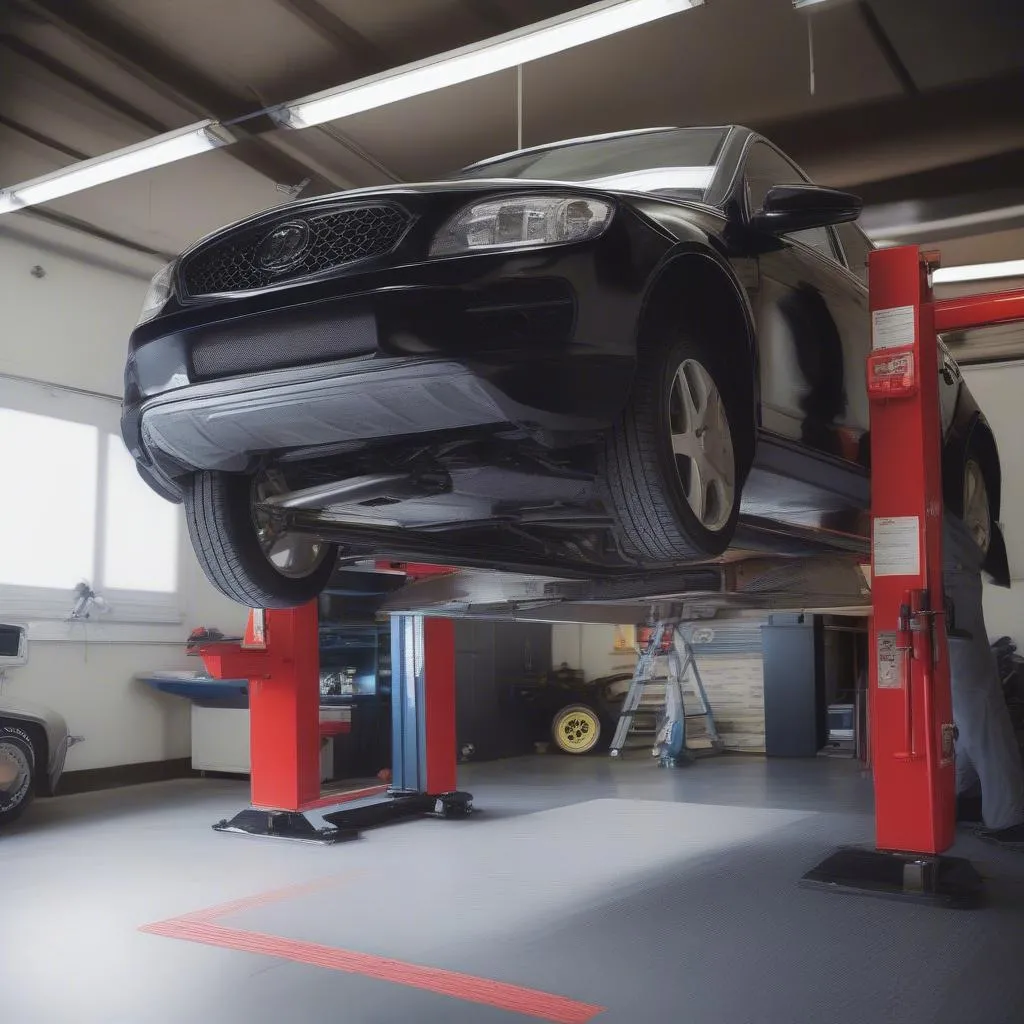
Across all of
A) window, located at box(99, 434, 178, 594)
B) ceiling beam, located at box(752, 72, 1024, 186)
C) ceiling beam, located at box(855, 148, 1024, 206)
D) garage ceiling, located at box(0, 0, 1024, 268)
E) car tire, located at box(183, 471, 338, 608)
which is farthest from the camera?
window, located at box(99, 434, 178, 594)

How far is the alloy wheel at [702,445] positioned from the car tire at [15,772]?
441 cm

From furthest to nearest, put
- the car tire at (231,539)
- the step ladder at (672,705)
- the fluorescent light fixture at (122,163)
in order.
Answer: the step ladder at (672,705) → the fluorescent light fixture at (122,163) → the car tire at (231,539)

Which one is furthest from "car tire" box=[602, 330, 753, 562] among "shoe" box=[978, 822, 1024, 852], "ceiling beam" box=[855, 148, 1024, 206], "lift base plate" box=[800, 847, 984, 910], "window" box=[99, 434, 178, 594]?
"window" box=[99, 434, 178, 594]

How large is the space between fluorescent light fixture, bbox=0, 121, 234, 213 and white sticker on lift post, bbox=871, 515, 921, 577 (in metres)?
4.02

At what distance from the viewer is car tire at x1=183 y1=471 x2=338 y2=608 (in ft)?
9.66

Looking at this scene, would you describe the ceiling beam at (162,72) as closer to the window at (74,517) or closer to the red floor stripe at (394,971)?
the window at (74,517)

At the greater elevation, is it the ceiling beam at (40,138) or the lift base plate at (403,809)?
the ceiling beam at (40,138)

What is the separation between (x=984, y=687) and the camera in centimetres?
435

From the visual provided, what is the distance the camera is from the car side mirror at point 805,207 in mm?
2748

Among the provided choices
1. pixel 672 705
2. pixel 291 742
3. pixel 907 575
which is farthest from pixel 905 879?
pixel 672 705

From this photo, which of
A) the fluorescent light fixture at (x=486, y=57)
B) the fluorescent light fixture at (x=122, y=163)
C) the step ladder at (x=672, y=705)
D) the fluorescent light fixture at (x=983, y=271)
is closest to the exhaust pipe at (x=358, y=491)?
the fluorescent light fixture at (x=486, y=57)

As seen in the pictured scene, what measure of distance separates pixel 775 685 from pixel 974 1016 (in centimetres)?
681

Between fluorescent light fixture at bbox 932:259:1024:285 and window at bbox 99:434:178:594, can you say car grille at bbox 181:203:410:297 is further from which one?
fluorescent light fixture at bbox 932:259:1024:285

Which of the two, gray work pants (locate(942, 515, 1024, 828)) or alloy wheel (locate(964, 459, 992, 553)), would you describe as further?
alloy wheel (locate(964, 459, 992, 553))
